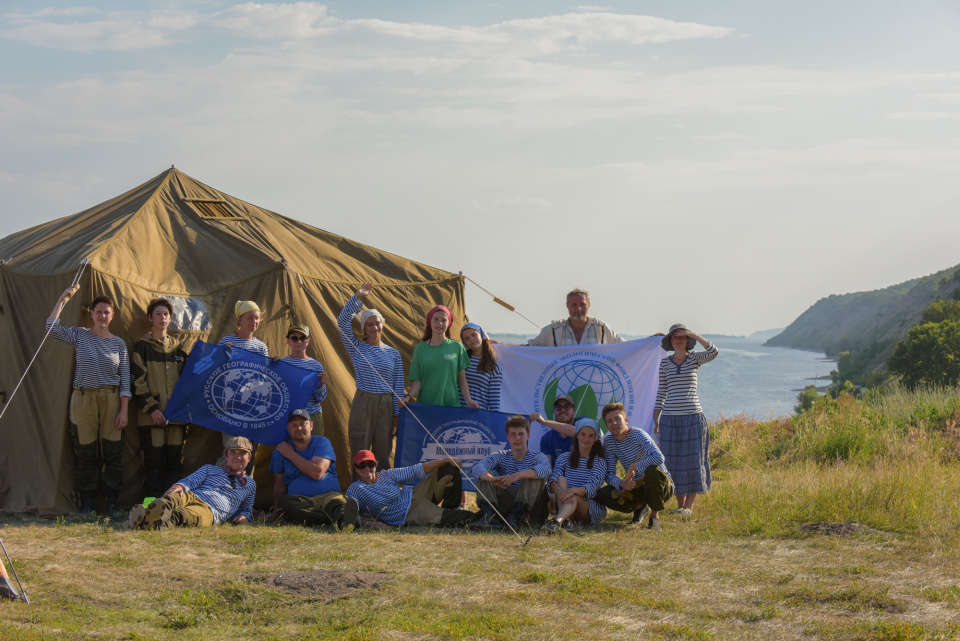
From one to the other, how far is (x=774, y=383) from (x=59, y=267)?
171ft

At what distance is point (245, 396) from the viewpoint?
705 cm

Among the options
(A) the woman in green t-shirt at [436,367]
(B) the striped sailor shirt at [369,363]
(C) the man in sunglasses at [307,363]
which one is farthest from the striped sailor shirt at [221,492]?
(A) the woman in green t-shirt at [436,367]

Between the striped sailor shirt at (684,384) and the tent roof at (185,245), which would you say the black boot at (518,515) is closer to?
the striped sailor shirt at (684,384)

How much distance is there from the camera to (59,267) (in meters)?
7.35

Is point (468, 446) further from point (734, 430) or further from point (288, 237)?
point (734, 430)

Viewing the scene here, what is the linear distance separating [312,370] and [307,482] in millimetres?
972

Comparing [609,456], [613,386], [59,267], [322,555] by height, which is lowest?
[322,555]

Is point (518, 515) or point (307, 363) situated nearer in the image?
point (518, 515)

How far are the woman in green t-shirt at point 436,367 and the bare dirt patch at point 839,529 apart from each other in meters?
2.64

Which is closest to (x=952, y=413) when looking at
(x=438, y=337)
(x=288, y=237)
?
(x=438, y=337)

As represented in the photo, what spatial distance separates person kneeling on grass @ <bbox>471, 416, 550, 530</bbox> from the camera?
6.50 meters

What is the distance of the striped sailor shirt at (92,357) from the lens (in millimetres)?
6711

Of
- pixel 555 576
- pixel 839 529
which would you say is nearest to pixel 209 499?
pixel 555 576

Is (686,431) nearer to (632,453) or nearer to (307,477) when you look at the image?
(632,453)
